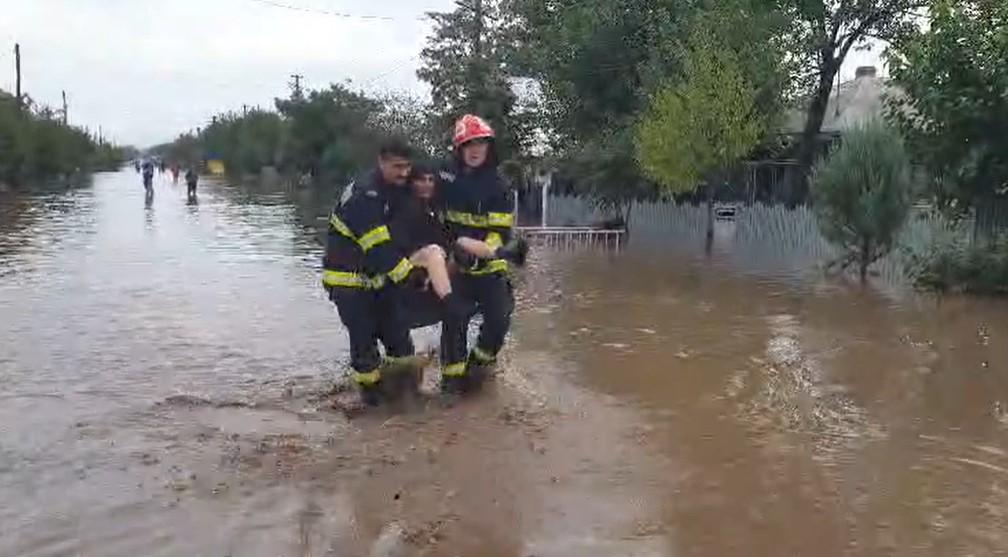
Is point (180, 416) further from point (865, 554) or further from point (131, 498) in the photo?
point (865, 554)

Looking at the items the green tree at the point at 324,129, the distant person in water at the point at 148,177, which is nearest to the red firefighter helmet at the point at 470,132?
the distant person in water at the point at 148,177

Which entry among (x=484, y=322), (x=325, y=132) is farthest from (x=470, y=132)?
(x=325, y=132)

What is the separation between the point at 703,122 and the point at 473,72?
11598 millimetres

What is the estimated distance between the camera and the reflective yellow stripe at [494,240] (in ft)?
22.3

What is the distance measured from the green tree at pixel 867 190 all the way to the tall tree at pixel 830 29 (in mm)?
7536

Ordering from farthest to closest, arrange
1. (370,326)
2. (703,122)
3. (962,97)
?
(703,122) < (962,97) < (370,326)

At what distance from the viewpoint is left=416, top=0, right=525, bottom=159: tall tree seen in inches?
1168

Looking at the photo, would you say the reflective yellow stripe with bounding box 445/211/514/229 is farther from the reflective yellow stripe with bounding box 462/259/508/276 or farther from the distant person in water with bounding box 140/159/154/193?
the distant person in water with bounding box 140/159/154/193

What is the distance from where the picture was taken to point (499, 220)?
6840mm

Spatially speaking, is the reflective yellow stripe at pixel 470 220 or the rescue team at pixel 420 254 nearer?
the rescue team at pixel 420 254

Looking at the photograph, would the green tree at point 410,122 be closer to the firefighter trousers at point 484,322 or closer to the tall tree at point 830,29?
the tall tree at point 830,29

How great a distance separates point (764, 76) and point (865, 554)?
1733cm

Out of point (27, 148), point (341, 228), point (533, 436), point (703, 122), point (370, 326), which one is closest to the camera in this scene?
point (533, 436)

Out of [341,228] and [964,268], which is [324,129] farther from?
[341,228]
